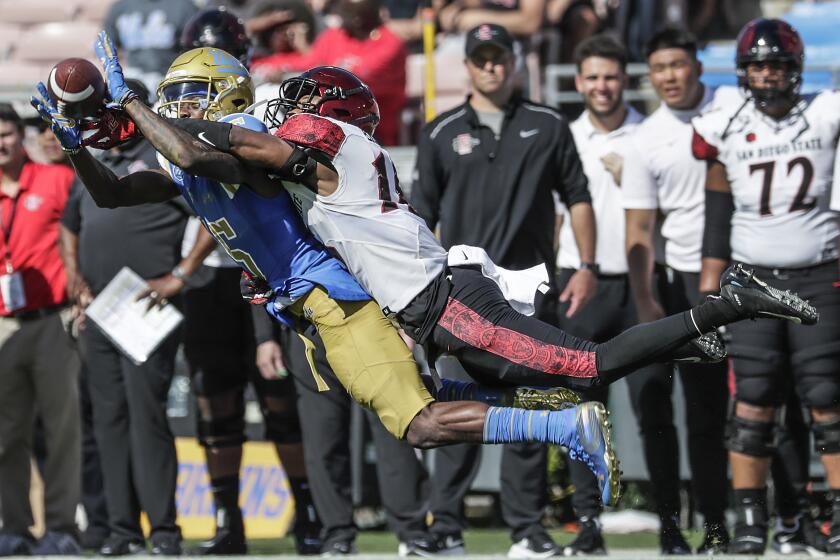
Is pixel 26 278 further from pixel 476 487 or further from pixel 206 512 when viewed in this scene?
pixel 476 487

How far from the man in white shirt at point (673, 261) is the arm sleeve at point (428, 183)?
0.94m

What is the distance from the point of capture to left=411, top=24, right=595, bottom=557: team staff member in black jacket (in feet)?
22.4

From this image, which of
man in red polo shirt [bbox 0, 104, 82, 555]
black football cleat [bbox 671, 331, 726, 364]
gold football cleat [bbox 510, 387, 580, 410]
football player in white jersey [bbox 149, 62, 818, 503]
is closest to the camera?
football player in white jersey [bbox 149, 62, 818, 503]

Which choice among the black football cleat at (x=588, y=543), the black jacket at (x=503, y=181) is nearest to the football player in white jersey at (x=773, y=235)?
the black football cleat at (x=588, y=543)

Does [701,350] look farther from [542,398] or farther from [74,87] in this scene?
[74,87]

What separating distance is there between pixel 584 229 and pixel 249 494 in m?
2.88

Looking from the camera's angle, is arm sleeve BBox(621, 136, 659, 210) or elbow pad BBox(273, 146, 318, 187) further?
arm sleeve BBox(621, 136, 659, 210)

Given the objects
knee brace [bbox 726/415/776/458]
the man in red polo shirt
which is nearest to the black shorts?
knee brace [bbox 726/415/776/458]

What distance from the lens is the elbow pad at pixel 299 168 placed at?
16.8ft

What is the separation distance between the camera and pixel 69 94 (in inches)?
203

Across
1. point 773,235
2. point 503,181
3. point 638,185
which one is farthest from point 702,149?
point 503,181

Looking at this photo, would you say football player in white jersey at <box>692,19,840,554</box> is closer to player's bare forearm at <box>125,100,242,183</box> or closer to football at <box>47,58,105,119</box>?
player's bare forearm at <box>125,100,242,183</box>

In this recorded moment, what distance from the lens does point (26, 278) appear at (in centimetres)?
785

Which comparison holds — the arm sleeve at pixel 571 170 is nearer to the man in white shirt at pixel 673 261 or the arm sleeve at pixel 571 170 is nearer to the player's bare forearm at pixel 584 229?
the player's bare forearm at pixel 584 229
